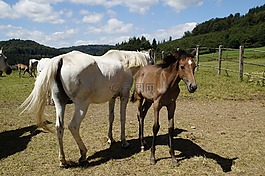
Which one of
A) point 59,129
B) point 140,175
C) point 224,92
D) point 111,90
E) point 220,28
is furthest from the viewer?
point 220,28

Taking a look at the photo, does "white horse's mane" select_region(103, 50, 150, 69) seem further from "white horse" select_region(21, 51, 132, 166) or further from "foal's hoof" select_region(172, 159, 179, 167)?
"foal's hoof" select_region(172, 159, 179, 167)

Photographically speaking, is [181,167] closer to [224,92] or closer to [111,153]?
[111,153]

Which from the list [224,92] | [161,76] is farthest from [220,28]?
[161,76]

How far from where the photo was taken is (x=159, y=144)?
5043mm

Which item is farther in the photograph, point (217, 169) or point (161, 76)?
point (161, 76)

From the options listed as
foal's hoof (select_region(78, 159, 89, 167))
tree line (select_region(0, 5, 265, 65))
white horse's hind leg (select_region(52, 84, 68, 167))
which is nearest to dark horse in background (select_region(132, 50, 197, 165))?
foal's hoof (select_region(78, 159, 89, 167))

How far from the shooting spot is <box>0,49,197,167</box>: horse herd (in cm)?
377

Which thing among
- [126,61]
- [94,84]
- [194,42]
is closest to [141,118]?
[126,61]

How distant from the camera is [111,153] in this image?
15.2ft

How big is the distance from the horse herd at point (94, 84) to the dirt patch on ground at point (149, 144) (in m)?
0.33

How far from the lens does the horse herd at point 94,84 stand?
3.77 metres

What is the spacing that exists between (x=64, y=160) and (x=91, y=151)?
0.77m

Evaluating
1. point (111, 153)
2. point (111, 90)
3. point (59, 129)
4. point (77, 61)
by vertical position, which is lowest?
point (111, 153)

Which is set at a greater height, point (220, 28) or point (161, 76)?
point (220, 28)
